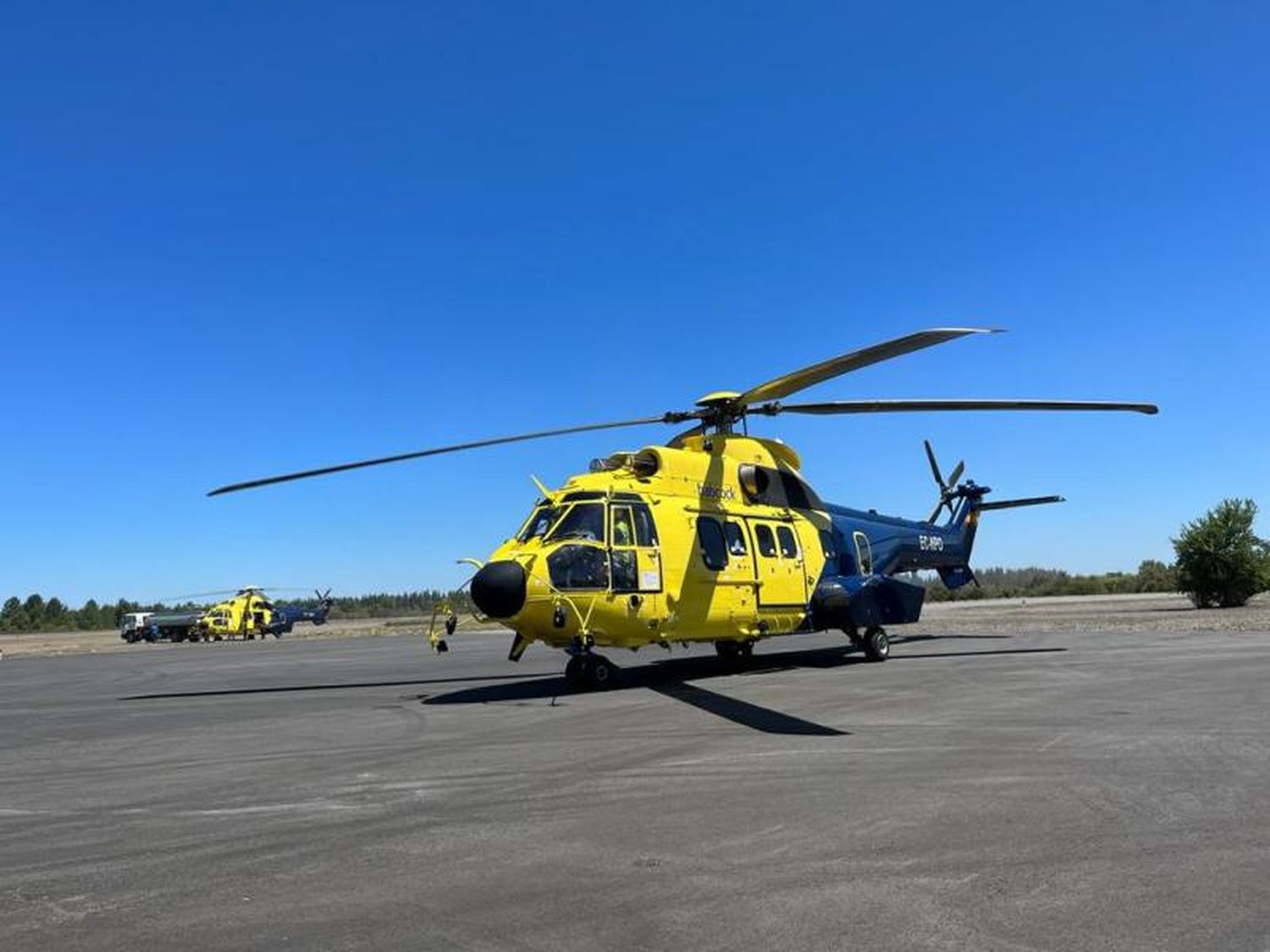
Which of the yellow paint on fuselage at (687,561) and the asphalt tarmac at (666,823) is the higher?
the yellow paint on fuselage at (687,561)

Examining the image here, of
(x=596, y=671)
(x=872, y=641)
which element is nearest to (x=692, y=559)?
(x=596, y=671)

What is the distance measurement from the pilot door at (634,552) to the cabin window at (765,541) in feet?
A: 9.69

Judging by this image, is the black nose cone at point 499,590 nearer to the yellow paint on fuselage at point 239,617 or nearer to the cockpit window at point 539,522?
the cockpit window at point 539,522

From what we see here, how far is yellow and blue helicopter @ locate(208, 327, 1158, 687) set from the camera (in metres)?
14.2

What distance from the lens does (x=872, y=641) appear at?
1933cm

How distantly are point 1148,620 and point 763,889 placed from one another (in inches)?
1155

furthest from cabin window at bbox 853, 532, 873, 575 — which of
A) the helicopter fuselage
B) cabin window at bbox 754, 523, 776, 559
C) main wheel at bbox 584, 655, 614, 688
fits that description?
main wheel at bbox 584, 655, 614, 688

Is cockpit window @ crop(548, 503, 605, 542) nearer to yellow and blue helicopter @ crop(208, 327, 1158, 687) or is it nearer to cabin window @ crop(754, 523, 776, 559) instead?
yellow and blue helicopter @ crop(208, 327, 1158, 687)

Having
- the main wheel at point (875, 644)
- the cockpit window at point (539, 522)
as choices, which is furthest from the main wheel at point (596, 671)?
the main wheel at point (875, 644)

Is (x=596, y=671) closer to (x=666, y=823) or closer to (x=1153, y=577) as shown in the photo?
(x=666, y=823)

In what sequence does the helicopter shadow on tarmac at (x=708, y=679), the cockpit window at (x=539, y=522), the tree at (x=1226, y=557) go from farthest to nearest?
the tree at (x=1226, y=557) < the cockpit window at (x=539, y=522) < the helicopter shadow on tarmac at (x=708, y=679)

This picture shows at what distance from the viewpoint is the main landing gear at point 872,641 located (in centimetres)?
1933

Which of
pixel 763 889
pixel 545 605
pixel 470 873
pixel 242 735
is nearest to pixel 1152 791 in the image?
pixel 763 889

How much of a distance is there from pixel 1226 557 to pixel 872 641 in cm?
2847
